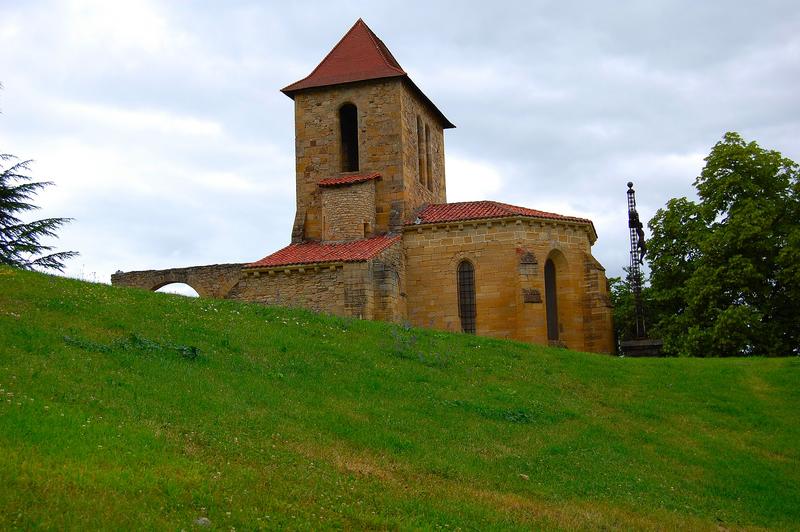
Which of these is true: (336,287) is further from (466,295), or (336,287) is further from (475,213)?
(475,213)

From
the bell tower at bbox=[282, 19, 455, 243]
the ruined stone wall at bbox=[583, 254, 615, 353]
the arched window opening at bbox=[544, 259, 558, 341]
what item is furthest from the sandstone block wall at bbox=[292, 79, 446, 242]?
the ruined stone wall at bbox=[583, 254, 615, 353]

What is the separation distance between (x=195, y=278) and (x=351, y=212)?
6606 millimetres

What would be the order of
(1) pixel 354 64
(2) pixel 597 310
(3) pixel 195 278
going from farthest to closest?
(1) pixel 354 64 < (3) pixel 195 278 < (2) pixel 597 310

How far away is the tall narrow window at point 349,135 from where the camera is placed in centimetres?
3559

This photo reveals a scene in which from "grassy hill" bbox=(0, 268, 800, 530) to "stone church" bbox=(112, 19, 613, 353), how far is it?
20.5 feet

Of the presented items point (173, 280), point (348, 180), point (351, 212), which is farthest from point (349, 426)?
point (173, 280)

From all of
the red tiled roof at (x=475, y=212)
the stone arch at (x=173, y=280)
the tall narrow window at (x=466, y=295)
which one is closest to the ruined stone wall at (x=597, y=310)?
the red tiled roof at (x=475, y=212)

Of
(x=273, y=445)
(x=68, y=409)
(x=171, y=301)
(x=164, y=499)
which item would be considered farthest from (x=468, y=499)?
(x=171, y=301)

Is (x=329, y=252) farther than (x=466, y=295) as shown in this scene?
No

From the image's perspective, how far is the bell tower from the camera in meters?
33.5

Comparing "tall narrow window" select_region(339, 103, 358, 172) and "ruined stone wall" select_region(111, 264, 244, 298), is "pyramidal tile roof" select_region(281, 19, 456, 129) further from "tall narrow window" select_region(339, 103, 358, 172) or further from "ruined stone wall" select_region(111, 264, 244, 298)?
"ruined stone wall" select_region(111, 264, 244, 298)

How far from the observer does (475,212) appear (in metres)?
32.6

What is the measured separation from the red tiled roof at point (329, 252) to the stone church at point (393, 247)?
0.22ft

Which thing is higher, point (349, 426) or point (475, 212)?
point (475, 212)
